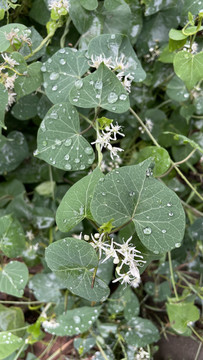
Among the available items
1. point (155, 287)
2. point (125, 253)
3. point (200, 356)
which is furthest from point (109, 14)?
point (200, 356)

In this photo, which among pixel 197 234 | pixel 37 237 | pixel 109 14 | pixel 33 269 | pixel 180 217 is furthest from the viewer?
pixel 33 269

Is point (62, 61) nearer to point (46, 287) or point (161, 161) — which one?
point (161, 161)

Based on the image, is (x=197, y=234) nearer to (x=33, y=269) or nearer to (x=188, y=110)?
(x=188, y=110)

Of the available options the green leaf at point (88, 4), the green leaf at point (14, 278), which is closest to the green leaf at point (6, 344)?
the green leaf at point (14, 278)

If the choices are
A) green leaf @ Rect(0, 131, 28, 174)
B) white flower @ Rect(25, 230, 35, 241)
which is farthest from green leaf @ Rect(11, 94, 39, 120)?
white flower @ Rect(25, 230, 35, 241)

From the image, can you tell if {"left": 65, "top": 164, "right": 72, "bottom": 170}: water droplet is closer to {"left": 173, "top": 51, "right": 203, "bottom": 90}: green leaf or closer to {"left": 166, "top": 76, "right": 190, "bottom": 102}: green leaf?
{"left": 173, "top": 51, "right": 203, "bottom": 90}: green leaf

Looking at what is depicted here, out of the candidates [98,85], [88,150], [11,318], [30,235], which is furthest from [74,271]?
[11,318]

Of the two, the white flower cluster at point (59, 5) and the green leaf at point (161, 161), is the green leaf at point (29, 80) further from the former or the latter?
the green leaf at point (161, 161)
